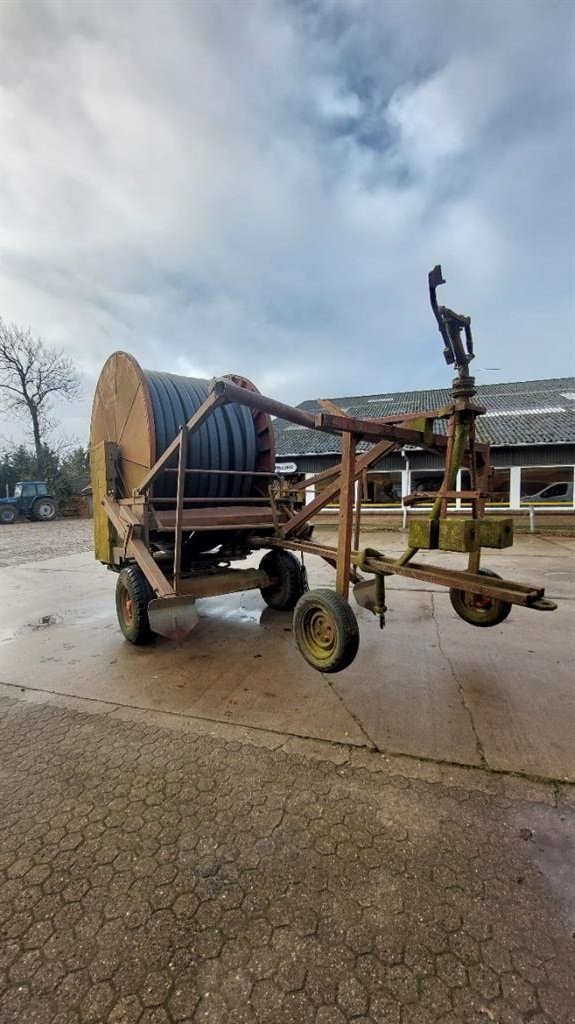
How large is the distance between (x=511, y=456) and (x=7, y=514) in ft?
A: 79.6

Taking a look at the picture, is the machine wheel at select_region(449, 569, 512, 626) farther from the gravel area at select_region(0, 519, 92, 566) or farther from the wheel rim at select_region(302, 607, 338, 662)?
the gravel area at select_region(0, 519, 92, 566)

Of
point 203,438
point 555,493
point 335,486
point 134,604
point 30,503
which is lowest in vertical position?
point 134,604

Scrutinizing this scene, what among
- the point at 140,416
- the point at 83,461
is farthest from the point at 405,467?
the point at 83,461

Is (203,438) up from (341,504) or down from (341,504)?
up

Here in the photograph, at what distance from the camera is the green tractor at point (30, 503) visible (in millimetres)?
23753

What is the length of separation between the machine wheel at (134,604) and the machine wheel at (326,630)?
1.94m

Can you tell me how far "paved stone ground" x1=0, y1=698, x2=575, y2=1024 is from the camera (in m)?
1.42

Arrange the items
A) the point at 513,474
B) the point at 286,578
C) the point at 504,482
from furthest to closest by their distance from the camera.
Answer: the point at 504,482, the point at 513,474, the point at 286,578

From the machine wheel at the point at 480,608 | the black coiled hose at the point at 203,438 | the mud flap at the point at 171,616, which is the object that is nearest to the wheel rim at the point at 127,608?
the mud flap at the point at 171,616

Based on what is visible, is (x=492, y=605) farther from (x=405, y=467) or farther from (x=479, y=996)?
(x=405, y=467)

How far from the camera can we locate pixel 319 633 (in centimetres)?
316

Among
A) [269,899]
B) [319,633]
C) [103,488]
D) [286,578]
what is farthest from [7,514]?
[269,899]

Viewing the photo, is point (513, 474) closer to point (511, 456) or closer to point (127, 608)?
point (511, 456)

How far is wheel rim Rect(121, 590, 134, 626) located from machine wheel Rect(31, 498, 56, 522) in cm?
2342
